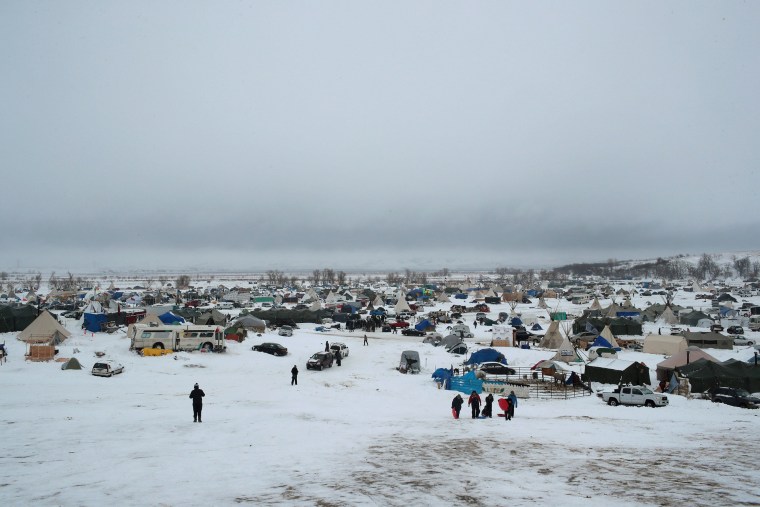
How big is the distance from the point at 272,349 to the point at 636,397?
68.3ft

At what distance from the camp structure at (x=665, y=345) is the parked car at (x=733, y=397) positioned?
12761 mm

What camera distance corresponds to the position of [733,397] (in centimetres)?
1878

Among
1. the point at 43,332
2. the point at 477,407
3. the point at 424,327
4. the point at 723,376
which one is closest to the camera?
the point at 477,407

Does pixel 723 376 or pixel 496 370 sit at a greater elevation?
pixel 723 376

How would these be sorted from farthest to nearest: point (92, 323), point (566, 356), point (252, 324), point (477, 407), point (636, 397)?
1. point (252, 324)
2. point (92, 323)
3. point (566, 356)
4. point (636, 397)
5. point (477, 407)

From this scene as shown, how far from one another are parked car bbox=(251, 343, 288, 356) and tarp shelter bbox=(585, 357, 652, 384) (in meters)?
18.2

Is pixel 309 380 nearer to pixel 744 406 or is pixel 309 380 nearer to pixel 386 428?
pixel 386 428

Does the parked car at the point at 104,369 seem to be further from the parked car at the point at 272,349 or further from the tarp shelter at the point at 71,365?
the parked car at the point at 272,349

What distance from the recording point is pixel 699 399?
19234 mm

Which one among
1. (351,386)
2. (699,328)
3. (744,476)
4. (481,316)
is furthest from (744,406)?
(481,316)

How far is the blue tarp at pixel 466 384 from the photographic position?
70.8 ft

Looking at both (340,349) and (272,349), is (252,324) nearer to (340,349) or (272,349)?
(272,349)

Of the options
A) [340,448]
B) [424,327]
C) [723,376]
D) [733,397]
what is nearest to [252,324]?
[424,327]

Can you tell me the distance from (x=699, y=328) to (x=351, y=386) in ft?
138
